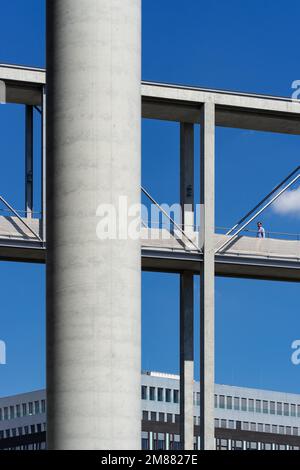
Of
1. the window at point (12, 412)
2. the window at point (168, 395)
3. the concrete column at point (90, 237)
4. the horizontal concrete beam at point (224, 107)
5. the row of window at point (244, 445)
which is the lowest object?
the concrete column at point (90, 237)

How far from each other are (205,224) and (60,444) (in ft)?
109

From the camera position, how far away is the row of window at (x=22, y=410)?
168 m

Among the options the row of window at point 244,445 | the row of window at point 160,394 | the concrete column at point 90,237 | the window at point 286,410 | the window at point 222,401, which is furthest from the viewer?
the window at point 286,410

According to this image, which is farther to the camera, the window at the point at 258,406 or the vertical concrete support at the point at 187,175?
the window at the point at 258,406

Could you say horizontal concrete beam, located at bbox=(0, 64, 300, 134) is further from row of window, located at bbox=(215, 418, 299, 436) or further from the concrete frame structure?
row of window, located at bbox=(215, 418, 299, 436)

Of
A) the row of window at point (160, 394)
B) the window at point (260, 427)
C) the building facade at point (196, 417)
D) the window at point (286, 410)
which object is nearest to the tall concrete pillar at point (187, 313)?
the building facade at point (196, 417)

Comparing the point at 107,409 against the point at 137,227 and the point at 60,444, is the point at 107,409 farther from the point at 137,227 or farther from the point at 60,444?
the point at 137,227

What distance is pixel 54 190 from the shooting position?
15492 mm

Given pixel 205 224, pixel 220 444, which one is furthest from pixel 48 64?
pixel 220 444

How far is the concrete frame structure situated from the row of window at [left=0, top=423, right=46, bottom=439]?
114131 millimetres

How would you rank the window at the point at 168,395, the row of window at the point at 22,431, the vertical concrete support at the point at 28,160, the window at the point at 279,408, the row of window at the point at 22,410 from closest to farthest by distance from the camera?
the vertical concrete support at the point at 28,160 < the window at the point at 168,395 < the row of window at the point at 22,431 < the row of window at the point at 22,410 < the window at the point at 279,408

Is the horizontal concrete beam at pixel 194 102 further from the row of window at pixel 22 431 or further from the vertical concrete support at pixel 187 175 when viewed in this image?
the row of window at pixel 22 431

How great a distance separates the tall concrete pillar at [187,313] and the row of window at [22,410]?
383 feet

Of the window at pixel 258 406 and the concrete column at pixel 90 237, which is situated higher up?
the window at pixel 258 406
